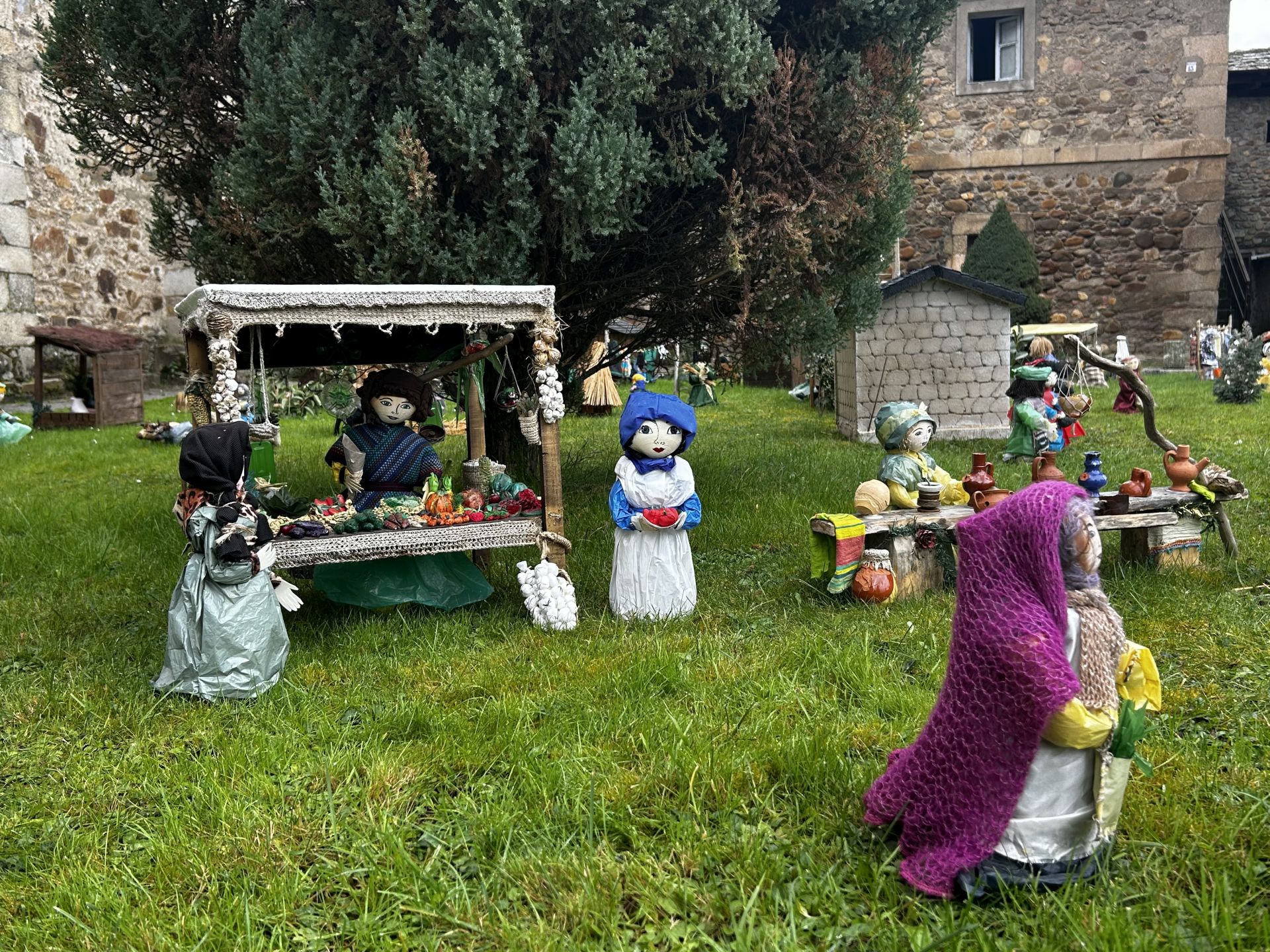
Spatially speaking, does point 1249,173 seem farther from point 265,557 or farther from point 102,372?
point 265,557

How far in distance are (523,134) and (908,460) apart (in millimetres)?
3071

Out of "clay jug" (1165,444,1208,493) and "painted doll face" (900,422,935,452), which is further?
"painted doll face" (900,422,935,452)

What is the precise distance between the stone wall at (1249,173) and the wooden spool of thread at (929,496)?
67.1 feet

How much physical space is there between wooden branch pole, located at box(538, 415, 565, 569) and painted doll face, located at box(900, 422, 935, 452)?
215 centimetres

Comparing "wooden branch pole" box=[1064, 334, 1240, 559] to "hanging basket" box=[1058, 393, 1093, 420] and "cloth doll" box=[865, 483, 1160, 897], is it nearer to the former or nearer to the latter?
"cloth doll" box=[865, 483, 1160, 897]

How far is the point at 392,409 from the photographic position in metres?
5.95

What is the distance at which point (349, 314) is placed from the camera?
506 centimetres

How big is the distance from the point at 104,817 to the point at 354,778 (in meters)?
0.85

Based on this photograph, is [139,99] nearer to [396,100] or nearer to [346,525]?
[396,100]

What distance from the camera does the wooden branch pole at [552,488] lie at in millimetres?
5602

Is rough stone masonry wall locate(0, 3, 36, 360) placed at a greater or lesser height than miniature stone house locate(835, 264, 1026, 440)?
greater

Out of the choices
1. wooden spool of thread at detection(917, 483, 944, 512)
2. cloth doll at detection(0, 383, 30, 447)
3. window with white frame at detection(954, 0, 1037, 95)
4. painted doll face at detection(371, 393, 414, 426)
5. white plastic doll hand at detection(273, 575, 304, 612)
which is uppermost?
window with white frame at detection(954, 0, 1037, 95)

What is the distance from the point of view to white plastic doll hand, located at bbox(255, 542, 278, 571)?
4.70 m

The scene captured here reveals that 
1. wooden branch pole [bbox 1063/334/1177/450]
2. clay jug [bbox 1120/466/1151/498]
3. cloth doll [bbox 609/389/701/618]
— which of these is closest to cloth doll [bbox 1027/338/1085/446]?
wooden branch pole [bbox 1063/334/1177/450]
